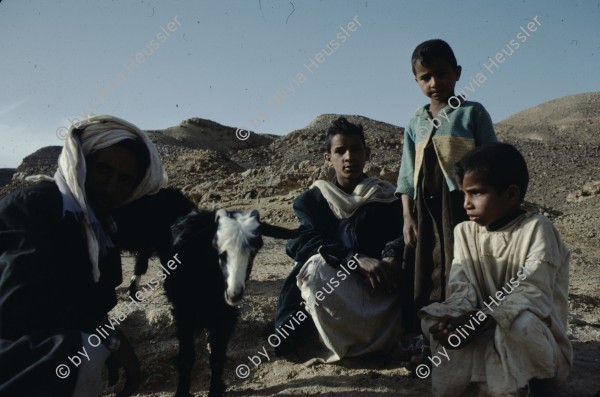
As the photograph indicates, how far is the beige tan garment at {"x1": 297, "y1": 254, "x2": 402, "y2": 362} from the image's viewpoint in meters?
3.65

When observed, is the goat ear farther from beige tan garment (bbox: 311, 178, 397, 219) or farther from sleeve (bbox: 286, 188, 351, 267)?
beige tan garment (bbox: 311, 178, 397, 219)

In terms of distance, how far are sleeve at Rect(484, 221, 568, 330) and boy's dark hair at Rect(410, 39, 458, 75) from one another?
1.23m

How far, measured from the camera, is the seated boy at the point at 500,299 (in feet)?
8.18

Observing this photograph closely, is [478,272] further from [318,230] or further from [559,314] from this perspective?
[318,230]

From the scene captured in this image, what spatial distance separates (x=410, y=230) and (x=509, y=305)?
3.71ft

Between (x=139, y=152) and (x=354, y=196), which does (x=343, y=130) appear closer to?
(x=354, y=196)

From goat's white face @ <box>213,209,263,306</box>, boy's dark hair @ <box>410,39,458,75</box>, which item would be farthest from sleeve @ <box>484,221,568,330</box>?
goat's white face @ <box>213,209,263,306</box>

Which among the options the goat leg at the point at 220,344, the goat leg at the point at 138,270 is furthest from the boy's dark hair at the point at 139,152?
the goat leg at the point at 138,270

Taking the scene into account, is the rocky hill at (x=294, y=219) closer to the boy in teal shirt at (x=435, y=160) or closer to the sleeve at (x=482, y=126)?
the boy in teal shirt at (x=435, y=160)

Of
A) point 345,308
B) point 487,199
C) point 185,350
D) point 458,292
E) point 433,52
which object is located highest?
point 433,52

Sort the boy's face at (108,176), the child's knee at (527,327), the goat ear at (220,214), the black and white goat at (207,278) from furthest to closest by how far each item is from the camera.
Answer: the goat ear at (220,214) → the black and white goat at (207,278) → the boy's face at (108,176) → the child's knee at (527,327)

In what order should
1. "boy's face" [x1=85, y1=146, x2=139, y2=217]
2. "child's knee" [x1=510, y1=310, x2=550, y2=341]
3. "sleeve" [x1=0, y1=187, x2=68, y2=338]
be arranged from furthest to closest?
"boy's face" [x1=85, y1=146, x2=139, y2=217] → "child's knee" [x1=510, y1=310, x2=550, y2=341] → "sleeve" [x1=0, y1=187, x2=68, y2=338]

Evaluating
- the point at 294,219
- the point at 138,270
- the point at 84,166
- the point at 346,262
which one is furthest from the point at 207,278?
the point at 294,219

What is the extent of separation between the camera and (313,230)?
391 centimetres
